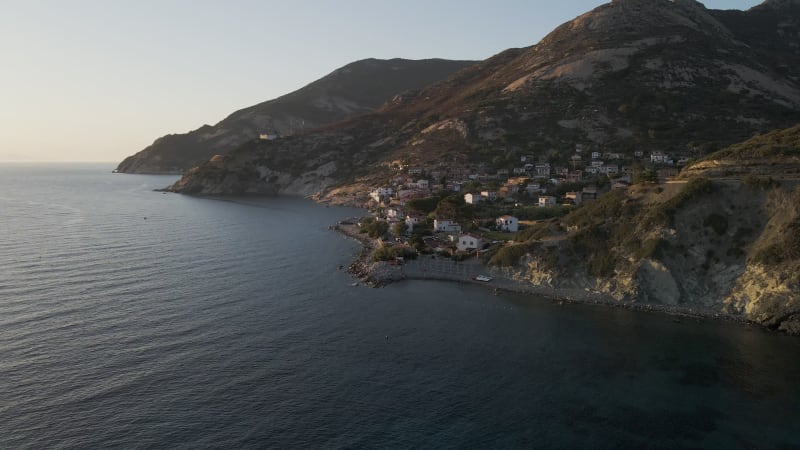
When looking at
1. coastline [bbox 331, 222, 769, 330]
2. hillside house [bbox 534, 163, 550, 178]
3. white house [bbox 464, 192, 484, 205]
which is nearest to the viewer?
coastline [bbox 331, 222, 769, 330]

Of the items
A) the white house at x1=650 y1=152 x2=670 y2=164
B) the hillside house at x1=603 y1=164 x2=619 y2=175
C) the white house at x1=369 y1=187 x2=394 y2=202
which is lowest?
the white house at x1=369 y1=187 x2=394 y2=202

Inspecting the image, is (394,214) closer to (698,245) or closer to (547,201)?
(547,201)

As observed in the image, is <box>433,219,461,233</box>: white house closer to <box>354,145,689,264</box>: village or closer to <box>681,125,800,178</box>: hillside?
<box>354,145,689,264</box>: village

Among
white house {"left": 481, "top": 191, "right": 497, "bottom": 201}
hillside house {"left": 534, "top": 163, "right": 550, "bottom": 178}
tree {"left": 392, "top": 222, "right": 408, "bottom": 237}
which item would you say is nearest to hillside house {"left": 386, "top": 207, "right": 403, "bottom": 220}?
tree {"left": 392, "top": 222, "right": 408, "bottom": 237}

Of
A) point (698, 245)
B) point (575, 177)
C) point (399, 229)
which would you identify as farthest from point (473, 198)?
point (698, 245)

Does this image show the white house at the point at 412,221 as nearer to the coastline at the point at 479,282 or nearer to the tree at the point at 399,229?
the tree at the point at 399,229
